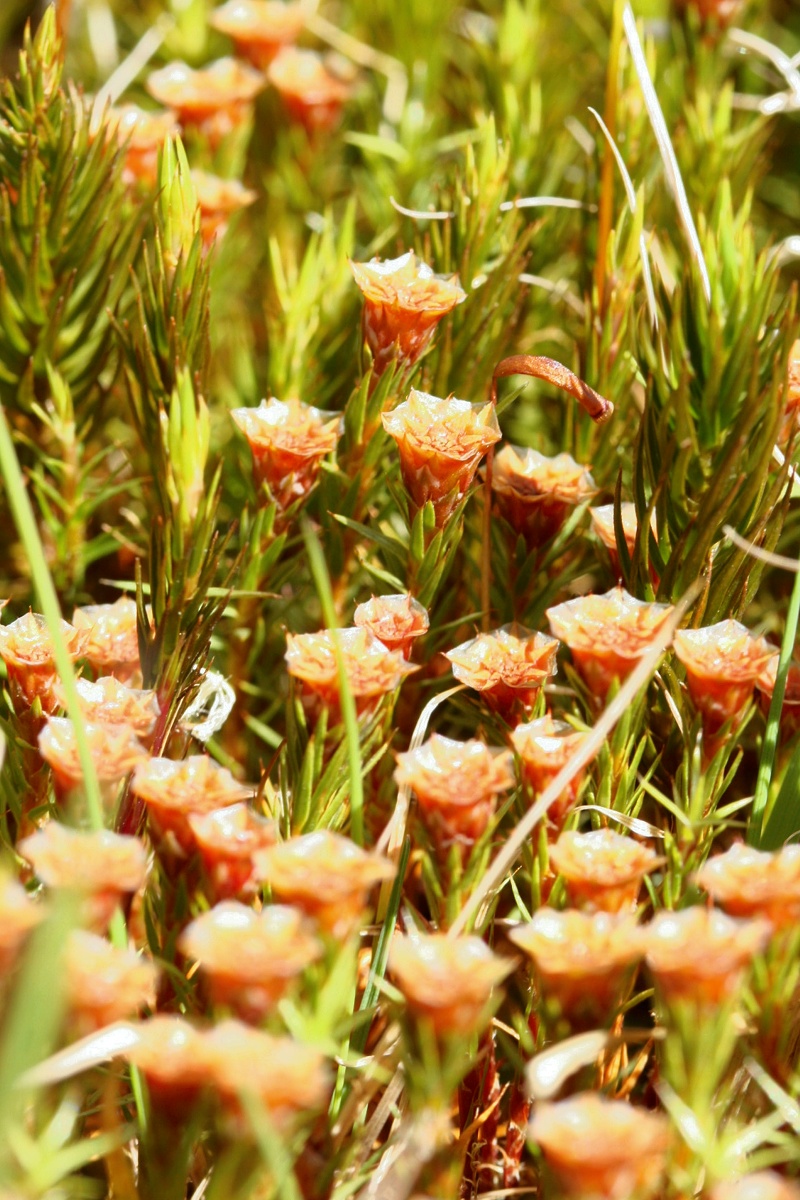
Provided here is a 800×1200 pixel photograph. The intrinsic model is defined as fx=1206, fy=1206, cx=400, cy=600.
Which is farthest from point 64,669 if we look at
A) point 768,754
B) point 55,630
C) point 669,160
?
point 669,160

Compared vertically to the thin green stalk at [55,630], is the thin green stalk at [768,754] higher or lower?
lower

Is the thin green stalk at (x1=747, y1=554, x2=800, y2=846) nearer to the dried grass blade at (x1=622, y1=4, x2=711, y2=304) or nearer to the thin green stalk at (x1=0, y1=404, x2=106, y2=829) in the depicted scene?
the dried grass blade at (x1=622, y1=4, x2=711, y2=304)

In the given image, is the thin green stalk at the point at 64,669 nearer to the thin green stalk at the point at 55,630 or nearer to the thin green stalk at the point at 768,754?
the thin green stalk at the point at 55,630

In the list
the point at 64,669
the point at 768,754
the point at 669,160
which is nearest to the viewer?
the point at 64,669

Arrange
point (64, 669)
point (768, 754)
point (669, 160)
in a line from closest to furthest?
point (64, 669) → point (768, 754) → point (669, 160)

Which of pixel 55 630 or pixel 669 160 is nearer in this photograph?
pixel 55 630

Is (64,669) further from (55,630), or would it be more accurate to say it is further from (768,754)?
(768,754)

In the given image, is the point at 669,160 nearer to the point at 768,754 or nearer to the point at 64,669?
the point at 768,754

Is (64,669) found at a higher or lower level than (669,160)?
lower

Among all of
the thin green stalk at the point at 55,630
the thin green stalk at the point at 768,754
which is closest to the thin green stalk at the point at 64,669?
the thin green stalk at the point at 55,630

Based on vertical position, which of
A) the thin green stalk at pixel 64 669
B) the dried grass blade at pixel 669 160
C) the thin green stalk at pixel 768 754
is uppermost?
the dried grass blade at pixel 669 160

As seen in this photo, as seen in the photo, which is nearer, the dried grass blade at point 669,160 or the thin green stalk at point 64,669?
the thin green stalk at point 64,669

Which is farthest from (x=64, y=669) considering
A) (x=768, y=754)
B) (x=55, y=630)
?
(x=768, y=754)

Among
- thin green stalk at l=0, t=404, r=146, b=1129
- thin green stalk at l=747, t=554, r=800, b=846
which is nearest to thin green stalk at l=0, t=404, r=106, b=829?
thin green stalk at l=0, t=404, r=146, b=1129
